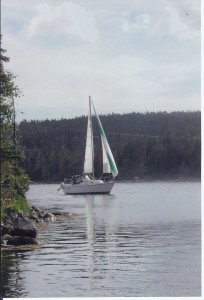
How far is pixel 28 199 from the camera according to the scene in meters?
22.1

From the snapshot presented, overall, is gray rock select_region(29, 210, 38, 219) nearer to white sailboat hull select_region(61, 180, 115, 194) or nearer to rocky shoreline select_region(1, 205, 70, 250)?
white sailboat hull select_region(61, 180, 115, 194)

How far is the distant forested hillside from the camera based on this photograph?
52.6ft

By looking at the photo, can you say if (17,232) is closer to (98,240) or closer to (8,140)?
(98,240)

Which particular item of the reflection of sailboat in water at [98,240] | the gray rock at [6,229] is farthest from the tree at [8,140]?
the reflection of sailboat in water at [98,240]

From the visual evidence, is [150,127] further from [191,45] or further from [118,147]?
[191,45]

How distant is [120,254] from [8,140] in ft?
11.6

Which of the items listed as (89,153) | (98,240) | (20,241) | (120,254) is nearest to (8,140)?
(20,241)

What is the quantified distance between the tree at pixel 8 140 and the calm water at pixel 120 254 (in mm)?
1465

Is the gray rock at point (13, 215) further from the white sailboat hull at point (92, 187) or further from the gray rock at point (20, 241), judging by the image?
the white sailboat hull at point (92, 187)

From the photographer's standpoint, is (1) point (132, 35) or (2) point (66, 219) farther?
(2) point (66, 219)

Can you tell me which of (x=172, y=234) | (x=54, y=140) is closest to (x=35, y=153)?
(x=54, y=140)

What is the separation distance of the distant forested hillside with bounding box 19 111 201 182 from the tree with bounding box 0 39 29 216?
0.55 m

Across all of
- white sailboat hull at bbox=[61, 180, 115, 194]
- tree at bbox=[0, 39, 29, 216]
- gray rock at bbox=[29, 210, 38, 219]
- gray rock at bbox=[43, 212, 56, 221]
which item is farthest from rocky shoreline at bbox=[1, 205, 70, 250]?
white sailboat hull at bbox=[61, 180, 115, 194]

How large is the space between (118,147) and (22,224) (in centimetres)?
332
